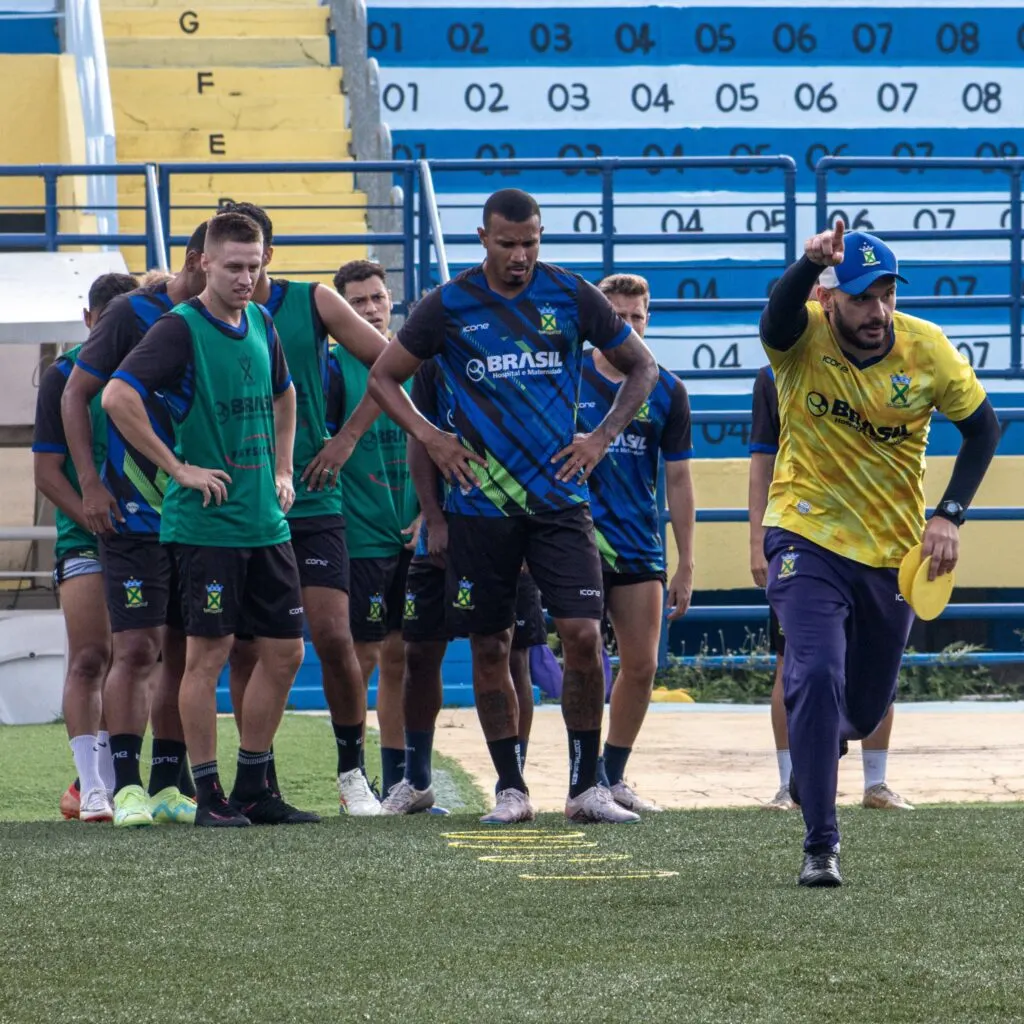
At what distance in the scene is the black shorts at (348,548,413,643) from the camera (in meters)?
7.69

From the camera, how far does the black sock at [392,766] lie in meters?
7.65

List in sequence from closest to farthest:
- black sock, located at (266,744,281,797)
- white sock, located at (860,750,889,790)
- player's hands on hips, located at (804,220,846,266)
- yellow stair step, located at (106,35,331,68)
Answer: player's hands on hips, located at (804,220,846,266)
black sock, located at (266,744,281,797)
white sock, located at (860,750,889,790)
yellow stair step, located at (106,35,331,68)

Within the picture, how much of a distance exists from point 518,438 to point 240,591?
100 cm

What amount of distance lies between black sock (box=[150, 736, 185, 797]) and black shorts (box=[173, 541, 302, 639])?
0.57 meters

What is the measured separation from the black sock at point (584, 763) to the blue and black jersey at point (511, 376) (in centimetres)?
78

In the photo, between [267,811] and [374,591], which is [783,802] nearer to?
[374,591]

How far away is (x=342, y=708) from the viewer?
730 cm

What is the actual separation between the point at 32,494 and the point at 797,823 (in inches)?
328

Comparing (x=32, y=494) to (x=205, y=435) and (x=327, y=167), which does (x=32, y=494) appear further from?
(x=205, y=435)

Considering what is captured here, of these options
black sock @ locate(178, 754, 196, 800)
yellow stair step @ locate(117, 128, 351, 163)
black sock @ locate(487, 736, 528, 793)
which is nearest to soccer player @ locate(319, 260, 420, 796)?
black sock @ locate(178, 754, 196, 800)

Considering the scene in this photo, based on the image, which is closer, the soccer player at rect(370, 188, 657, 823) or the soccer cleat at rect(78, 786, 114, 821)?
the soccer player at rect(370, 188, 657, 823)

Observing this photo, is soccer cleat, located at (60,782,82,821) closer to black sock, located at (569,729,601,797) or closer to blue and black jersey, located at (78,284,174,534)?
blue and black jersey, located at (78,284,174,534)

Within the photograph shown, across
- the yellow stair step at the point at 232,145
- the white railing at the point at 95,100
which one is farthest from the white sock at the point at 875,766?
the yellow stair step at the point at 232,145

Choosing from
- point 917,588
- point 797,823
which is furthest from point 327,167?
point 917,588
